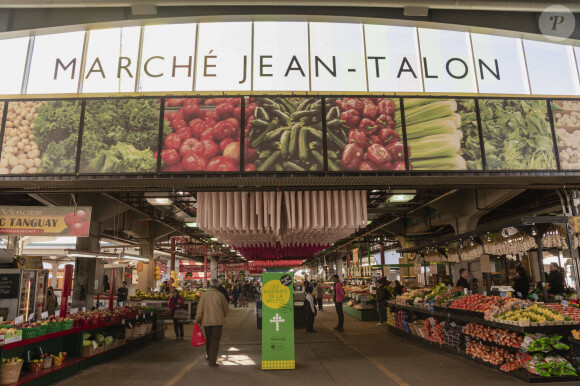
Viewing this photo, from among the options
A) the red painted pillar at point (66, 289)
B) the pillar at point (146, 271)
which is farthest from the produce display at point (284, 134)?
the pillar at point (146, 271)

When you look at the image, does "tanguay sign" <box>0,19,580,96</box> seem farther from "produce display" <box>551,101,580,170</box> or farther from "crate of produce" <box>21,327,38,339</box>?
"crate of produce" <box>21,327,38,339</box>

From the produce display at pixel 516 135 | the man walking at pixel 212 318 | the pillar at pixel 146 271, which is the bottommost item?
the man walking at pixel 212 318

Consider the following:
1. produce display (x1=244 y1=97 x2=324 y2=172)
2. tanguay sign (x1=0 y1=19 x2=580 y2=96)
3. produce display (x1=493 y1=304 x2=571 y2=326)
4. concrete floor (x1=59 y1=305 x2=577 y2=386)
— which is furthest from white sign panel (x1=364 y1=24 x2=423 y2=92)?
concrete floor (x1=59 y1=305 x2=577 y2=386)

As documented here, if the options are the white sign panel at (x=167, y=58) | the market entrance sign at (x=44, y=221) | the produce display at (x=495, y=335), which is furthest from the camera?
the white sign panel at (x=167, y=58)

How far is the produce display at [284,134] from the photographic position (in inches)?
306

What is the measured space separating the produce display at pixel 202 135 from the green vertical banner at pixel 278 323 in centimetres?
263

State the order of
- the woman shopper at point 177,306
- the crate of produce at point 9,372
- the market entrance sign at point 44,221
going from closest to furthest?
the crate of produce at point 9,372
the market entrance sign at point 44,221
the woman shopper at point 177,306

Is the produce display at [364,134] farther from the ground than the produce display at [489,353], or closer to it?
farther from the ground

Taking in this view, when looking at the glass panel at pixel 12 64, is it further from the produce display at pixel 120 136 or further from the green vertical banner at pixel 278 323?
the green vertical banner at pixel 278 323

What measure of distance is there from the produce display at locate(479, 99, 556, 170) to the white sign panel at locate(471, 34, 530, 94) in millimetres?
817

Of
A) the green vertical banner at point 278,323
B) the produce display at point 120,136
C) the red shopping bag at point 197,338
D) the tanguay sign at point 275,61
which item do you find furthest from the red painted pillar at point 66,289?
the green vertical banner at point 278,323

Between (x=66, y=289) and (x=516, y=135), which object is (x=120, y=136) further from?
(x=516, y=135)

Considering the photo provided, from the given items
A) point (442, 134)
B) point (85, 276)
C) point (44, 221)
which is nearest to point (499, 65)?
point (442, 134)

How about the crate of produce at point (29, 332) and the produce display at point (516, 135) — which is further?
the produce display at point (516, 135)
